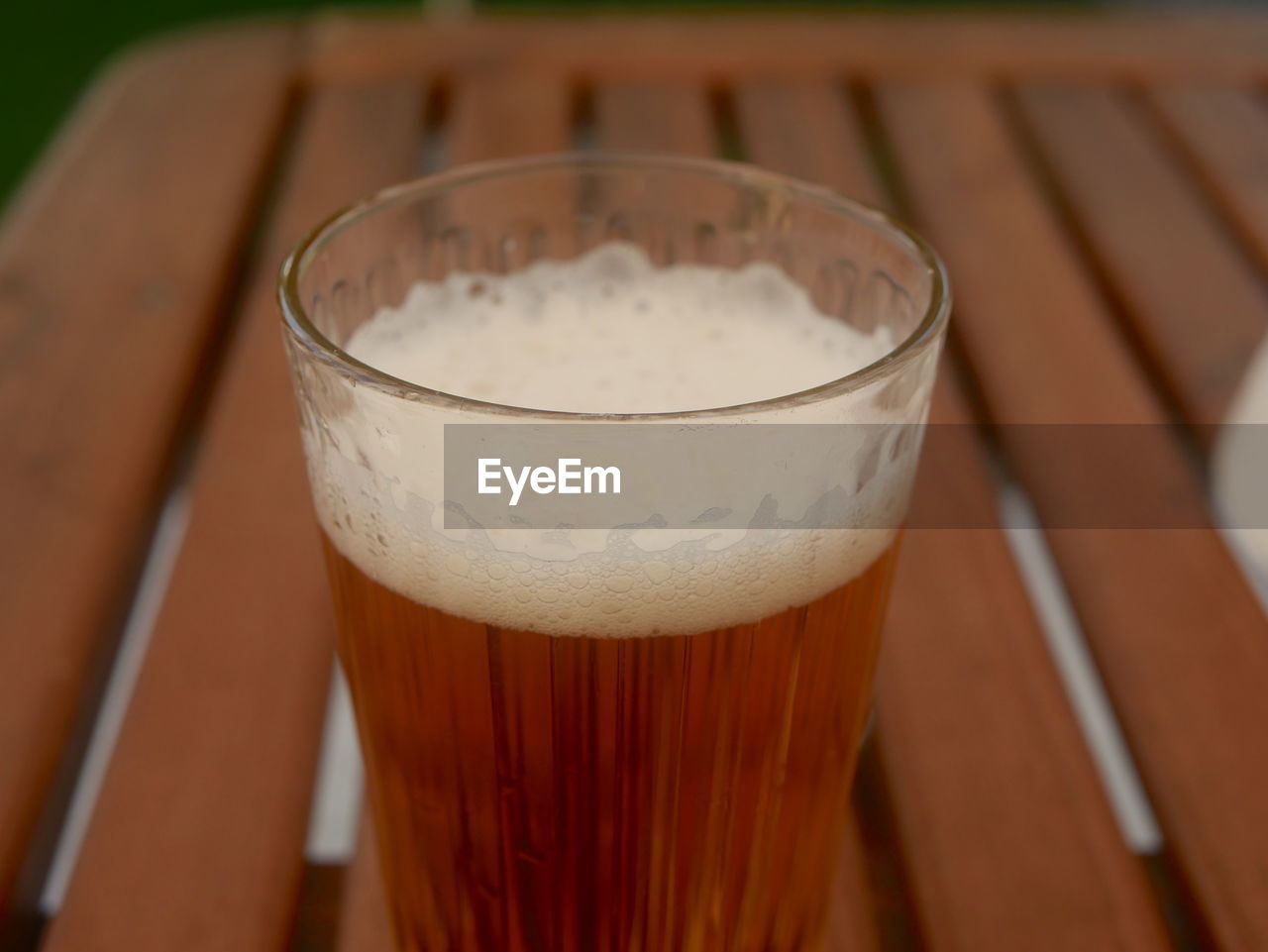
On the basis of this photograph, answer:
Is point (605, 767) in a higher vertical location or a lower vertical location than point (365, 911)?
higher

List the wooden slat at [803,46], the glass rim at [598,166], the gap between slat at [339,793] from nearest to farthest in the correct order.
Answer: the glass rim at [598,166] → the gap between slat at [339,793] → the wooden slat at [803,46]

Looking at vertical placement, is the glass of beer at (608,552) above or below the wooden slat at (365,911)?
above

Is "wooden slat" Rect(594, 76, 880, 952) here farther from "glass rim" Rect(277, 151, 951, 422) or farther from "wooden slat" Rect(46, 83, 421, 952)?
"glass rim" Rect(277, 151, 951, 422)

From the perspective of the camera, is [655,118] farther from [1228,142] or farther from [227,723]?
[227,723]

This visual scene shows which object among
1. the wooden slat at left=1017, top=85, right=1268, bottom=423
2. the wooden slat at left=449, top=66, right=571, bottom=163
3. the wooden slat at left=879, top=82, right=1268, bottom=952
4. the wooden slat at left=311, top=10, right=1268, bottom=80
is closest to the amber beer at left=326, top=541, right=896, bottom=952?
the wooden slat at left=879, top=82, right=1268, bottom=952

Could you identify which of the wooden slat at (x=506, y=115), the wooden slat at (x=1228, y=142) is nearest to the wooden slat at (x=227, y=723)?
the wooden slat at (x=506, y=115)

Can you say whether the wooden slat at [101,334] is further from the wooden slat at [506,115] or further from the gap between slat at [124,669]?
the wooden slat at [506,115]

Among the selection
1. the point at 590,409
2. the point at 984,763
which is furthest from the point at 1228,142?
the point at 590,409
